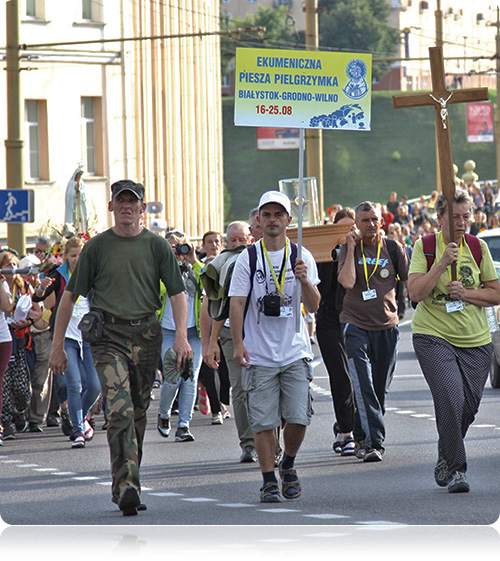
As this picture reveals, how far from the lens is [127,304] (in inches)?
364

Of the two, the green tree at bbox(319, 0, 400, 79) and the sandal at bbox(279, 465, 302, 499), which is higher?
the green tree at bbox(319, 0, 400, 79)

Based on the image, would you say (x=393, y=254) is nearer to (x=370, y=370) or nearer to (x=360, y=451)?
(x=370, y=370)

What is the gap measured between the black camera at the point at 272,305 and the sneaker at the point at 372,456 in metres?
2.36

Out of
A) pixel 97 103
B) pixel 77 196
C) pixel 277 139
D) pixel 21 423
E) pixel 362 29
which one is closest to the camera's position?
pixel 21 423

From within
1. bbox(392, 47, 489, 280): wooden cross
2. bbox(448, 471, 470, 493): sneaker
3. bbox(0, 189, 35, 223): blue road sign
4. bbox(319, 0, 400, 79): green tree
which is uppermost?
bbox(319, 0, 400, 79): green tree

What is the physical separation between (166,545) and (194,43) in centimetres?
4506

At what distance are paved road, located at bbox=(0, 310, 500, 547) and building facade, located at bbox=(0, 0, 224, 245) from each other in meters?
20.0

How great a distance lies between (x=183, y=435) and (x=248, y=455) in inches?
67.6

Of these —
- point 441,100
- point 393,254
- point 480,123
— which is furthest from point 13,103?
point 480,123

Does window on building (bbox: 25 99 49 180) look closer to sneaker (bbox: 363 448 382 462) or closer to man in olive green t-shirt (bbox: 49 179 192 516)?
sneaker (bbox: 363 448 382 462)

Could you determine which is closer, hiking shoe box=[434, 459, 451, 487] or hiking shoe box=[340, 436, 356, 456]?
hiking shoe box=[434, 459, 451, 487]

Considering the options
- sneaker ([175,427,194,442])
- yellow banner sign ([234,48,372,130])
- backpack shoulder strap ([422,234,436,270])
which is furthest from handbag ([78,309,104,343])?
sneaker ([175,427,194,442])

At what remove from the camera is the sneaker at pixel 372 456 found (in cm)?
1133

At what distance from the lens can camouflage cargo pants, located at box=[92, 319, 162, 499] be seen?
902 centimetres
